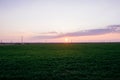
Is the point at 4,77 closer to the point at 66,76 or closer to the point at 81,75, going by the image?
the point at 66,76

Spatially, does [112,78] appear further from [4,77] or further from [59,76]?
[4,77]

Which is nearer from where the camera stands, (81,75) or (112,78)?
(112,78)

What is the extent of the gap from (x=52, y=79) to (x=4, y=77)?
3.84 meters

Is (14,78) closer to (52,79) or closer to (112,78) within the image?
(52,79)

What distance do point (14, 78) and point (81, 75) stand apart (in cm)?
529

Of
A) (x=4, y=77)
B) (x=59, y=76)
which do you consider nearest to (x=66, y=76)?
(x=59, y=76)

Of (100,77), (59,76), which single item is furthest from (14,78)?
(100,77)

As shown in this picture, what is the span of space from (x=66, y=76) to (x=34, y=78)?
2527 mm

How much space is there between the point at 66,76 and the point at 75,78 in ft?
3.20

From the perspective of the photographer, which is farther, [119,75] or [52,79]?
[119,75]

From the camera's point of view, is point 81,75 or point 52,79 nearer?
point 52,79

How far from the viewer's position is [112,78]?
1602cm

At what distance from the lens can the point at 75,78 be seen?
53.5 ft

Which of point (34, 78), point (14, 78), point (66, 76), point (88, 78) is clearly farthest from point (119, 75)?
point (14, 78)
